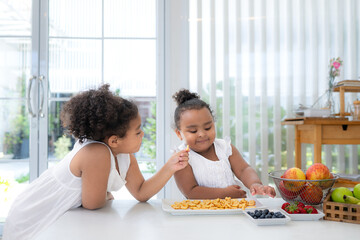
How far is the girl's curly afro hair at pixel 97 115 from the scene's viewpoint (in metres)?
1.20

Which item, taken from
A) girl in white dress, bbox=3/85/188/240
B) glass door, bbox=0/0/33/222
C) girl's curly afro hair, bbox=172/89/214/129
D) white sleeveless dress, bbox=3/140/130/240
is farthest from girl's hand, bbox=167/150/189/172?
glass door, bbox=0/0/33/222

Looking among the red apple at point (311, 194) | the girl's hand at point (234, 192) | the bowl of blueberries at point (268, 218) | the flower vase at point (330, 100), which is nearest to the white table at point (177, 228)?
the bowl of blueberries at point (268, 218)

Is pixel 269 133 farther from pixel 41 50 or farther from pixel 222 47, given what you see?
pixel 41 50

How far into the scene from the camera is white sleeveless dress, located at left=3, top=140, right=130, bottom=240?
3.75 feet

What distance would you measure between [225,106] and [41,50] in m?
1.56

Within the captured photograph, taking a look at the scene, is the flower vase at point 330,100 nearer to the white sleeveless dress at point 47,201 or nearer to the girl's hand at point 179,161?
the girl's hand at point 179,161

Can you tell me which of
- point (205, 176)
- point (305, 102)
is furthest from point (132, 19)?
point (205, 176)

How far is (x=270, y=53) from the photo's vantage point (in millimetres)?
2785

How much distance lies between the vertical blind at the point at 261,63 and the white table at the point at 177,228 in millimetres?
1896

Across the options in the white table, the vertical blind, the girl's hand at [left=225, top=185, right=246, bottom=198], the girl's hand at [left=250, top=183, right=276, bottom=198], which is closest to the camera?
the white table

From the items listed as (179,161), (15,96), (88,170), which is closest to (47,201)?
(88,170)

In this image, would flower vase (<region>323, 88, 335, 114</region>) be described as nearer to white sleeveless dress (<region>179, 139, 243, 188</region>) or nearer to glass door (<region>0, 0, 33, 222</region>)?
white sleeveless dress (<region>179, 139, 243, 188</region>)

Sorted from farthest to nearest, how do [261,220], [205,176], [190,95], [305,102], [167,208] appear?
[305,102] → [190,95] → [205,176] → [167,208] → [261,220]

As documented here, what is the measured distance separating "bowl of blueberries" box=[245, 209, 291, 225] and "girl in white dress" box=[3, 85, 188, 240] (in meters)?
0.41
